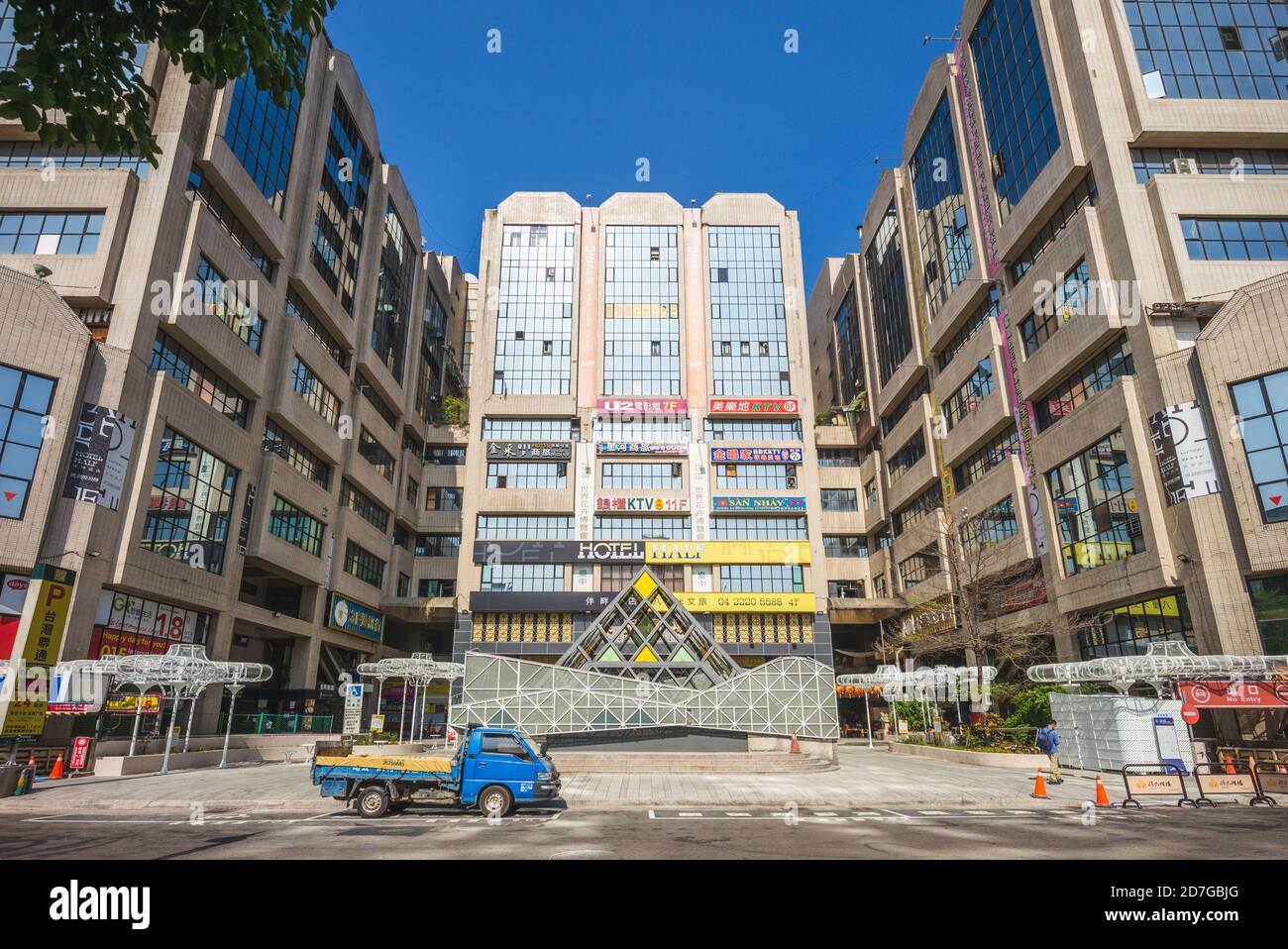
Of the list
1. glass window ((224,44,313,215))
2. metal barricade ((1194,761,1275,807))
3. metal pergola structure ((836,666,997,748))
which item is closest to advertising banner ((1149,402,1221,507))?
Answer: metal pergola structure ((836,666,997,748))

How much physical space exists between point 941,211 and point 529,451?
1521 inches

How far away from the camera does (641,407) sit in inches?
2470

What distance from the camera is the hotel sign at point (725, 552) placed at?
58.2m

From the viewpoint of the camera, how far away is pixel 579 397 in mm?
63188

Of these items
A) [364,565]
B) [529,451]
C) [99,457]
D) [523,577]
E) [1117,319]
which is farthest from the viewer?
[529,451]

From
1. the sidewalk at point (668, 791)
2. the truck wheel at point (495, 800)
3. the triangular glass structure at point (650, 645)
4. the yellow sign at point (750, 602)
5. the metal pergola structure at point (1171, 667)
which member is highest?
the yellow sign at point (750, 602)

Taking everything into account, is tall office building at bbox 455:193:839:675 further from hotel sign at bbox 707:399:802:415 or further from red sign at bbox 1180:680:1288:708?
red sign at bbox 1180:680:1288:708

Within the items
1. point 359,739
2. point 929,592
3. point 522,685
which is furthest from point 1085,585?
point 359,739

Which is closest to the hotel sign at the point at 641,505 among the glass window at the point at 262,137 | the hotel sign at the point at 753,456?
the hotel sign at the point at 753,456

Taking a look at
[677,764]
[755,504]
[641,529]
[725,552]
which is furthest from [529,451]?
[677,764]

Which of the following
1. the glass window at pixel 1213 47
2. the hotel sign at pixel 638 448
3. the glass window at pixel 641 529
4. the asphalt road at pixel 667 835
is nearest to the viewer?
the asphalt road at pixel 667 835

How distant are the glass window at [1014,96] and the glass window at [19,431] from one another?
52319mm

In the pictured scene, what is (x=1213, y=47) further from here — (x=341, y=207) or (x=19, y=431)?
(x=19, y=431)

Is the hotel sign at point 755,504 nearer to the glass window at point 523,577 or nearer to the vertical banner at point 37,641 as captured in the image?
the glass window at point 523,577
